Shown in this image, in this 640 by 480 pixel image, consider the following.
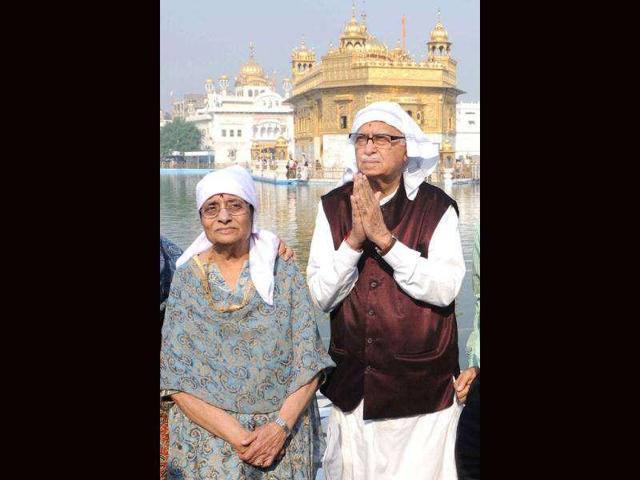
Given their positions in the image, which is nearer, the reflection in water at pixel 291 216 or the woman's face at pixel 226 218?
the woman's face at pixel 226 218

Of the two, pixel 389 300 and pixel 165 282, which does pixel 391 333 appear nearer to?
pixel 389 300

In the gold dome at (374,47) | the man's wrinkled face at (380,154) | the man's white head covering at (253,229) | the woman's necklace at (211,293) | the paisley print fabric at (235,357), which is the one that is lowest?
the paisley print fabric at (235,357)

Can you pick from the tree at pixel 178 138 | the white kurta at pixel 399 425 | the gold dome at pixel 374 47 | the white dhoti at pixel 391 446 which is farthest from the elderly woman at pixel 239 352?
the gold dome at pixel 374 47

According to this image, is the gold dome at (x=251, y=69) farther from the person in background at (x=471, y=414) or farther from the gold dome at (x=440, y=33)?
the person in background at (x=471, y=414)

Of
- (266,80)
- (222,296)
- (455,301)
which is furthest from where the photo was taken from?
(266,80)

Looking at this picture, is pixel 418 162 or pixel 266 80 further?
pixel 266 80

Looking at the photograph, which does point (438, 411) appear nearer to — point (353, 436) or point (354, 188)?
point (353, 436)

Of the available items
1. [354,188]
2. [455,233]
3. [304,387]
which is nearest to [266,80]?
[354,188]

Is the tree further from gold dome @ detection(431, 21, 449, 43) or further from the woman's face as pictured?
gold dome @ detection(431, 21, 449, 43)
